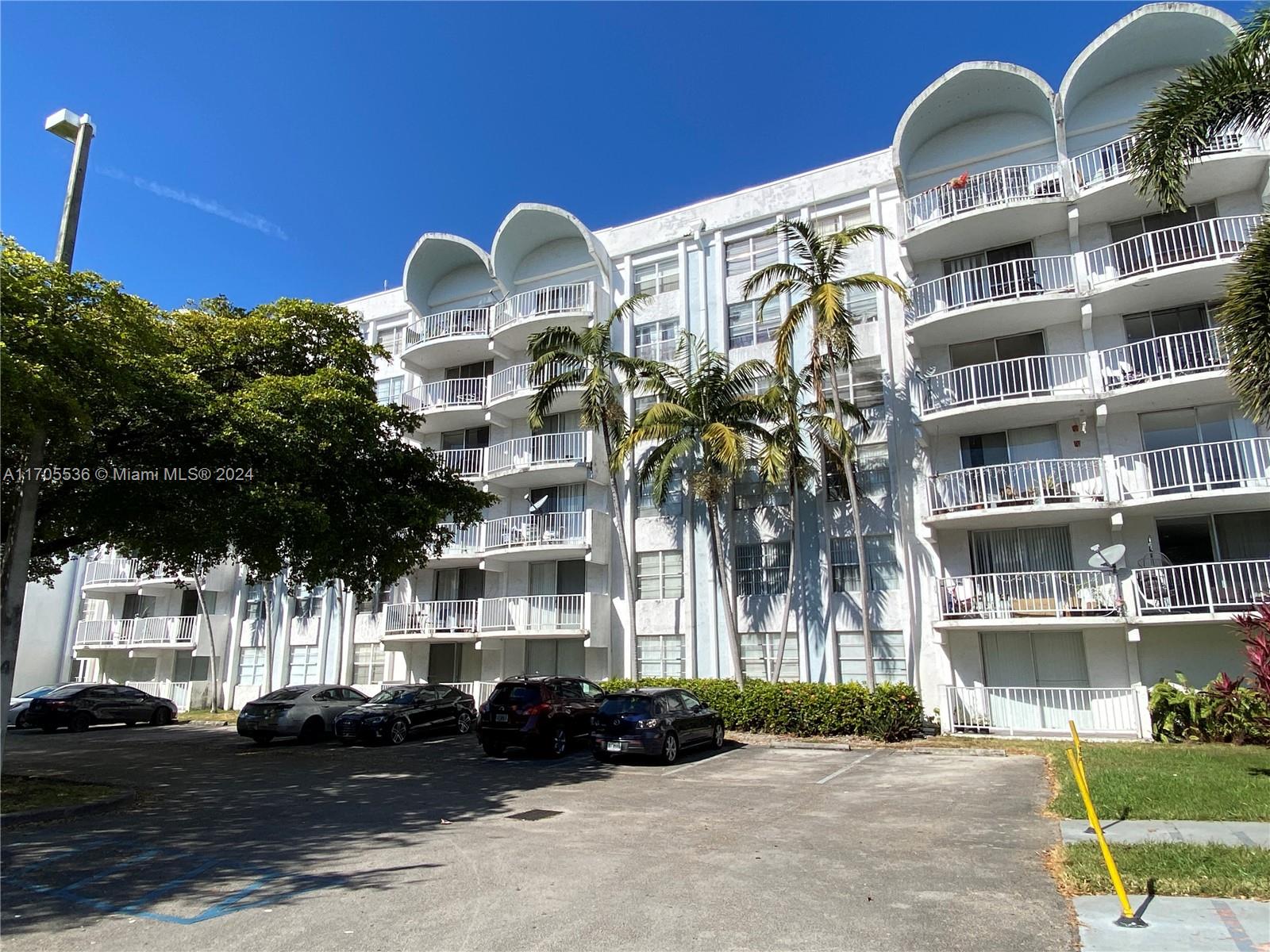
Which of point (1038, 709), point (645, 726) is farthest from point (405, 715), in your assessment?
point (1038, 709)

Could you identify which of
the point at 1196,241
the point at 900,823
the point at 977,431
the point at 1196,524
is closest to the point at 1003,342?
the point at 977,431

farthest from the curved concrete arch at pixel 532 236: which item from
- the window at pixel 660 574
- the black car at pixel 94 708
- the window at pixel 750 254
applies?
the black car at pixel 94 708

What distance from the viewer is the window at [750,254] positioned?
80.7 ft

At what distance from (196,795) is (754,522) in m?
15.1

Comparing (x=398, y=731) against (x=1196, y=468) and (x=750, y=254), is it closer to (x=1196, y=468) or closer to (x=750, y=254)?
(x=750, y=254)

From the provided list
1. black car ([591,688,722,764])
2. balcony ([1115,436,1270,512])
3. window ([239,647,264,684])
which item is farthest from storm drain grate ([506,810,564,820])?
window ([239,647,264,684])

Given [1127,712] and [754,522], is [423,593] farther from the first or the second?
[1127,712]

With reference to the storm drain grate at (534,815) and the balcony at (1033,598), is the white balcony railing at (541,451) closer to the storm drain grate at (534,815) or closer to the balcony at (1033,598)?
the balcony at (1033,598)

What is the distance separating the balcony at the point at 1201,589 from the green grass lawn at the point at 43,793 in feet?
63.7

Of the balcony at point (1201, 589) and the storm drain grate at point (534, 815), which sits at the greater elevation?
the balcony at point (1201, 589)

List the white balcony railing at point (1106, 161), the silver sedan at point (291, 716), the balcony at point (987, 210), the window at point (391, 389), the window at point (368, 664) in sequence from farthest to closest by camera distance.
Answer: the window at point (391, 389) → the window at point (368, 664) → the silver sedan at point (291, 716) → the balcony at point (987, 210) → the white balcony railing at point (1106, 161)

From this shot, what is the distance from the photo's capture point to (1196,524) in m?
17.8

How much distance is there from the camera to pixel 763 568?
22.4 meters

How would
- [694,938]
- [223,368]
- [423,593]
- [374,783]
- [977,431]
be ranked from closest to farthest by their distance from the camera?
[694,938] < [374,783] < [223,368] < [977,431] < [423,593]
